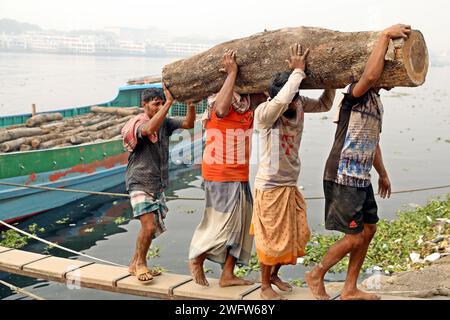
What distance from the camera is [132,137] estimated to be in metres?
4.07

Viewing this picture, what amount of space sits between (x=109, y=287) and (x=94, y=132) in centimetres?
1094

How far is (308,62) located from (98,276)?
91.0 inches

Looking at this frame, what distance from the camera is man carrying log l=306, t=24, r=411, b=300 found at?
3484 millimetres

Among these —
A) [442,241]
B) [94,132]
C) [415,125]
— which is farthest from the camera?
[415,125]

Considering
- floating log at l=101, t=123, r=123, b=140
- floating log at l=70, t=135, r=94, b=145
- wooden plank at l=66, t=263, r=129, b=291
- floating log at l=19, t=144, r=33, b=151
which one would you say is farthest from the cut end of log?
floating log at l=101, t=123, r=123, b=140

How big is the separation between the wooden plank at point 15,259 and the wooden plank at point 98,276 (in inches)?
20.5

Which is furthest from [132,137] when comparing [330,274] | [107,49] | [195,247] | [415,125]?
[107,49]

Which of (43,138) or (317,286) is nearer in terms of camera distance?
(317,286)

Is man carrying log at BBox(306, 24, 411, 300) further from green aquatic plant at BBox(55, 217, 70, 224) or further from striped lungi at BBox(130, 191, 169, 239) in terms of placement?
green aquatic plant at BBox(55, 217, 70, 224)

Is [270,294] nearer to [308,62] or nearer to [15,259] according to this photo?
[308,62]

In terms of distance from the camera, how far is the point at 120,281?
161 inches

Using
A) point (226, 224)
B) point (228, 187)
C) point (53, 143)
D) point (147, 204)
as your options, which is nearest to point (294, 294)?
point (226, 224)

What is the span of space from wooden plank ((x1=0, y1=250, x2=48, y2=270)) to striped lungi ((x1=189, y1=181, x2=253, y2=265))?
4.99 feet
